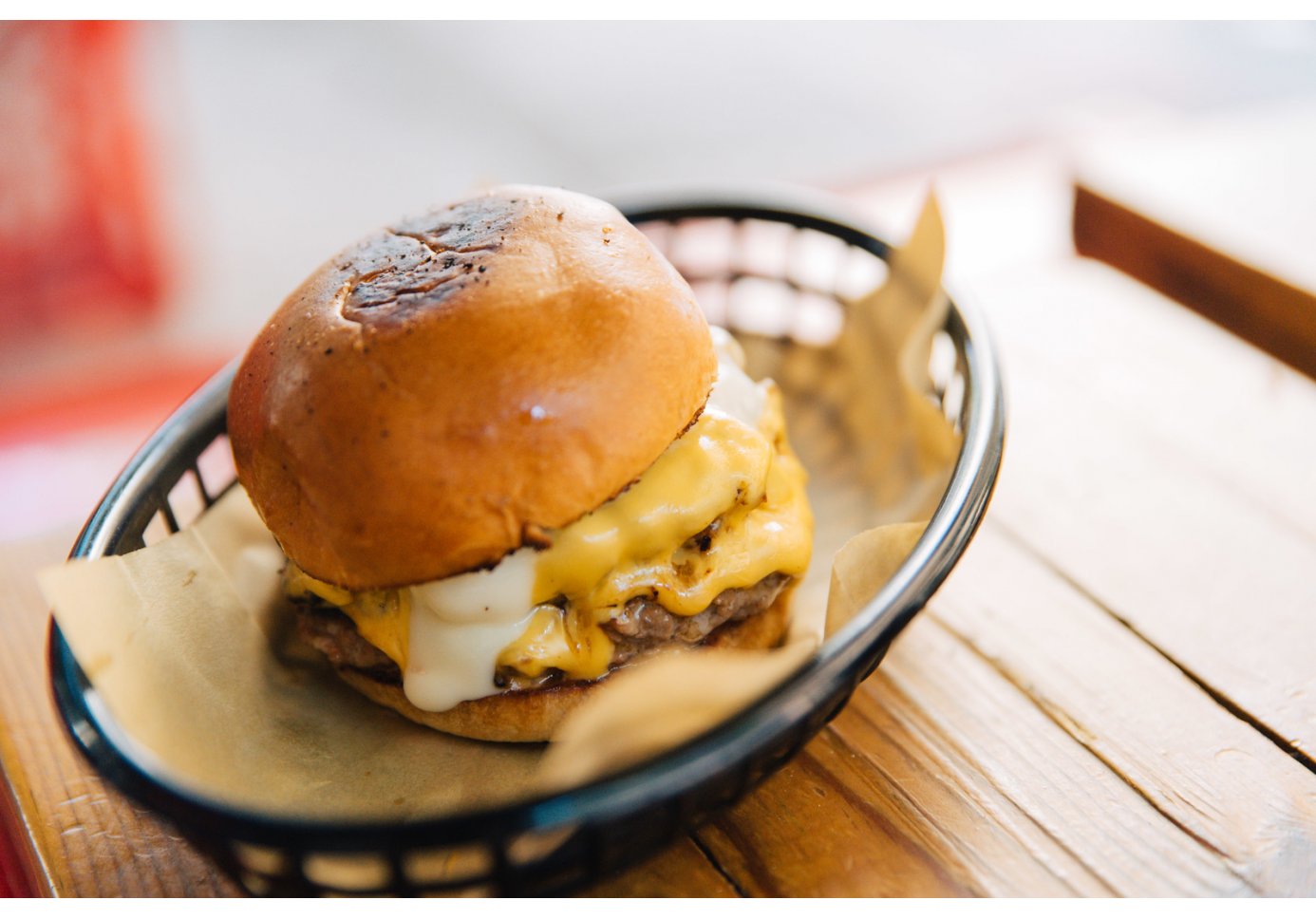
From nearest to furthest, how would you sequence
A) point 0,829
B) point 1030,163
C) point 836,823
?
point 836,823, point 0,829, point 1030,163

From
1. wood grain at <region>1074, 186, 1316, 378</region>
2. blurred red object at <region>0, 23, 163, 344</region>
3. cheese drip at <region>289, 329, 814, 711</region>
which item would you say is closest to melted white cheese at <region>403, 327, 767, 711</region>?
cheese drip at <region>289, 329, 814, 711</region>

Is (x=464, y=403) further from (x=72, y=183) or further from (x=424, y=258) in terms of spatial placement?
(x=72, y=183)

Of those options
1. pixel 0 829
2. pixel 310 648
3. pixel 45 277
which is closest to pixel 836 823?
pixel 310 648

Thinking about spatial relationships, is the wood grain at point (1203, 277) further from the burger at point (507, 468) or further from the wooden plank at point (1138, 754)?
the burger at point (507, 468)

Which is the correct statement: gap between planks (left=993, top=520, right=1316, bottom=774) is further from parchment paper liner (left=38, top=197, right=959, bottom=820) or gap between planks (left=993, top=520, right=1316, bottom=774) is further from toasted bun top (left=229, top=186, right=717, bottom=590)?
toasted bun top (left=229, top=186, right=717, bottom=590)

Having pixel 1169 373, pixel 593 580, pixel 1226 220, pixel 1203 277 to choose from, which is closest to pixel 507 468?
pixel 593 580

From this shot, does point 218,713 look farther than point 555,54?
No
